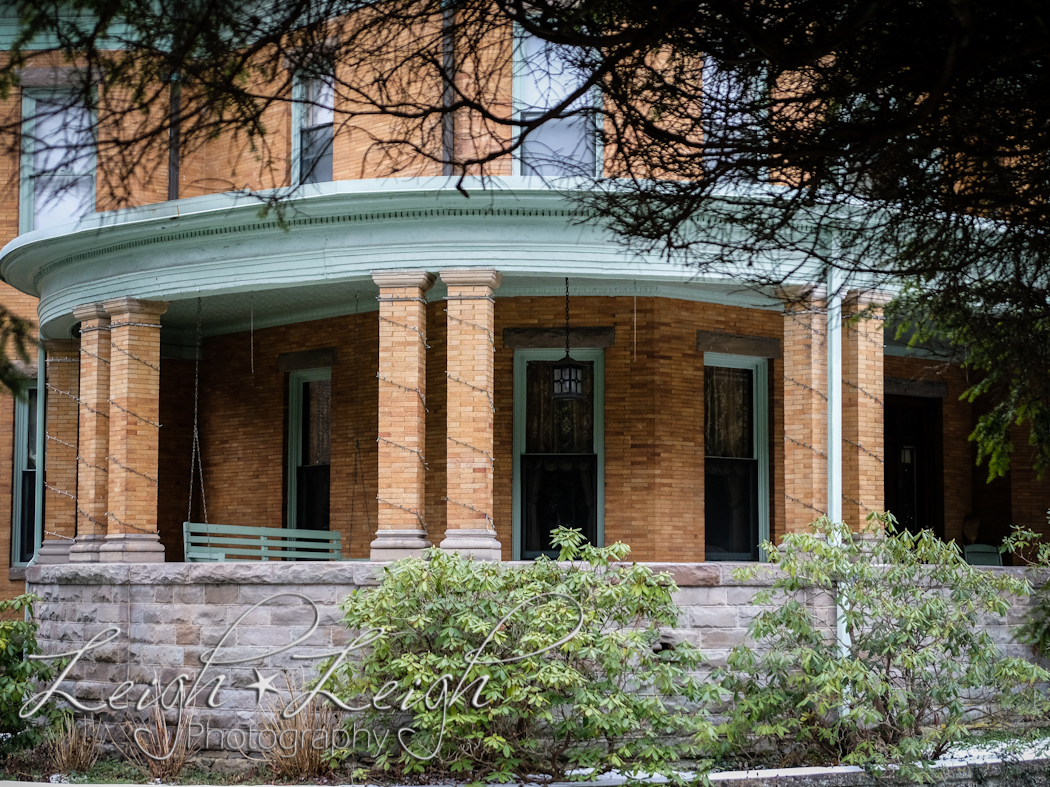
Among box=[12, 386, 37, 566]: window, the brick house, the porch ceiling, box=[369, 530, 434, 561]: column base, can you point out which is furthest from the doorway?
box=[12, 386, 37, 566]: window

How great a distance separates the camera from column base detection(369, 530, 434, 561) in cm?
1377

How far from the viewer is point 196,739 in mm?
12758

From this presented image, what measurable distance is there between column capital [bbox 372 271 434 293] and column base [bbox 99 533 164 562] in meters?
4.31

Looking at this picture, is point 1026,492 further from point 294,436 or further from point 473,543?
point 294,436

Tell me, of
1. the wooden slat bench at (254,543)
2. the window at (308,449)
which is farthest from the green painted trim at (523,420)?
the window at (308,449)

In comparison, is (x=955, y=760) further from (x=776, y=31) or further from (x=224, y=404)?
(x=224, y=404)

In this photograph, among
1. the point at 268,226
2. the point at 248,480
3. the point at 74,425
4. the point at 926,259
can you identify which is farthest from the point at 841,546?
the point at 74,425

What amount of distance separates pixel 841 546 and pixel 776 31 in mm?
7146

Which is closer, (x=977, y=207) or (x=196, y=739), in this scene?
(x=977, y=207)

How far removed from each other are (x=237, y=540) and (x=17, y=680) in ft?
13.0

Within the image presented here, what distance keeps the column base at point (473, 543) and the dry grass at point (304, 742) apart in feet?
8.13

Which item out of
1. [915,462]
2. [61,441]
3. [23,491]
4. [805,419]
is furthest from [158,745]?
[915,462]

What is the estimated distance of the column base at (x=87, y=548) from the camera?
15.7 metres

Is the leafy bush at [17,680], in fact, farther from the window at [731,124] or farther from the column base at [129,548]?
the window at [731,124]
